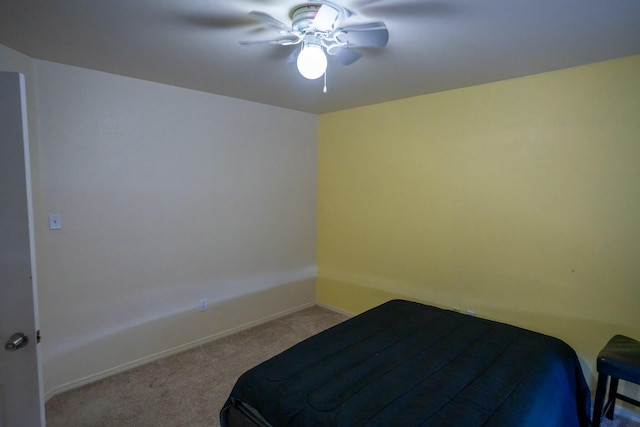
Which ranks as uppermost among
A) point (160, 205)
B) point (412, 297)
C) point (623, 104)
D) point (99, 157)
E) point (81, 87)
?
point (81, 87)

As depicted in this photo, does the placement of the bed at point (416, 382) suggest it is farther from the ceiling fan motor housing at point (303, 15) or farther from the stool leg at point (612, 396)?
the ceiling fan motor housing at point (303, 15)

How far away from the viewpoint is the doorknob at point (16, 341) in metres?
1.17

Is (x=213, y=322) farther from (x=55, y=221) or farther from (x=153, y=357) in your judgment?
(x=55, y=221)

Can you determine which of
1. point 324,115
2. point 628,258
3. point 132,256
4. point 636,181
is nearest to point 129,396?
point 132,256

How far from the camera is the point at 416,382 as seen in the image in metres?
1.56

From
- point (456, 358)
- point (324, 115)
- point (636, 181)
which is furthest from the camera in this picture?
point (324, 115)

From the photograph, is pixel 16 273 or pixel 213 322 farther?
pixel 213 322

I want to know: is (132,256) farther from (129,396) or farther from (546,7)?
(546,7)

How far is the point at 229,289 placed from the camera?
10.6ft

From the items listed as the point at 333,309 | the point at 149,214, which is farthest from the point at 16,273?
the point at 333,309

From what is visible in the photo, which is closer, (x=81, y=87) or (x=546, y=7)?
(x=546, y=7)

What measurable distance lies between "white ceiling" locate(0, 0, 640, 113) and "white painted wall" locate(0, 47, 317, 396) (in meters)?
0.30

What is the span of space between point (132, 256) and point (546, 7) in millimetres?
3120

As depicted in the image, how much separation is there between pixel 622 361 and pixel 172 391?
9.46 ft
